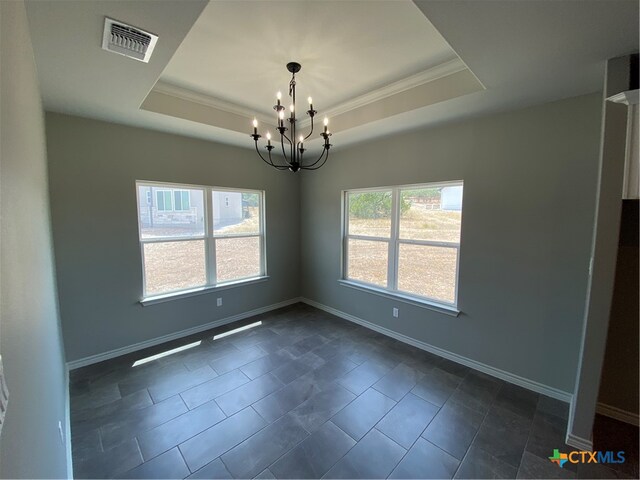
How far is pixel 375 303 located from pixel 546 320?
1.83 m

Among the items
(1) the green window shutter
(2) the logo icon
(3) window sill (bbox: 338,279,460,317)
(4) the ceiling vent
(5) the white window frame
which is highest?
(4) the ceiling vent

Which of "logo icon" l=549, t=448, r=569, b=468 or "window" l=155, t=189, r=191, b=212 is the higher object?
"window" l=155, t=189, r=191, b=212

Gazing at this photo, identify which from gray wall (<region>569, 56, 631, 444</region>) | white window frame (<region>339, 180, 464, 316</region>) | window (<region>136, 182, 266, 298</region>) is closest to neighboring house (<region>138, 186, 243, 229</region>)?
window (<region>136, 182, 266, 298</region>)

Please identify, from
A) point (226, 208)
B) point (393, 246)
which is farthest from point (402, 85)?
point (226, 208)

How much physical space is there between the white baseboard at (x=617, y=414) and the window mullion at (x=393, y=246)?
6.72 feet

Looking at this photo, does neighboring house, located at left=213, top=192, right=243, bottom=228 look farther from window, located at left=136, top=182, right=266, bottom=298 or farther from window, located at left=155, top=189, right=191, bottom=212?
window, located at left=155, top=189, right=191, bottom=212

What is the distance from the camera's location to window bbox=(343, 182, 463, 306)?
3008 millimetres

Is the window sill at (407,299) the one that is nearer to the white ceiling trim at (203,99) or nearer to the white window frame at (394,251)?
the white window frame at (394,251)

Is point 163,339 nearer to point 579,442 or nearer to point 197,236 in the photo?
point 197,236

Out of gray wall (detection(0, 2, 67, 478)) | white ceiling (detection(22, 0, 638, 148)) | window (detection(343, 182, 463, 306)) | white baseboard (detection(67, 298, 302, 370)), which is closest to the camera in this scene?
gray wall (detection(0, 2, 67, 478))

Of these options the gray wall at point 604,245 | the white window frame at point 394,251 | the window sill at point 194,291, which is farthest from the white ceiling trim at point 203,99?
the gray wall at point 604,245

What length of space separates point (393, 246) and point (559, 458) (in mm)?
2328

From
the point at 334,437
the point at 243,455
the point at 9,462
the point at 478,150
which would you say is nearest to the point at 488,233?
the point at 478,150

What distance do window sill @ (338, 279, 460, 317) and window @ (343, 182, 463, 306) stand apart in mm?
51
